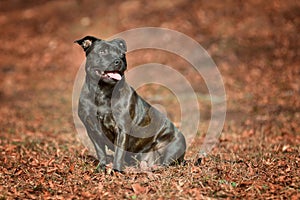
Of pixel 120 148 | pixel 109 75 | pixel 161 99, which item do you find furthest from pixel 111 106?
pixel 161 99

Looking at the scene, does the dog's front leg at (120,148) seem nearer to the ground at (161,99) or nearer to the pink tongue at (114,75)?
the ground at (161,99)

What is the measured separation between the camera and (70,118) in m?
14.0

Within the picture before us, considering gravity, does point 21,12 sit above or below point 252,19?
above

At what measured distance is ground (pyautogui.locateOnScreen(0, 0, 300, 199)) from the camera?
5.57 m

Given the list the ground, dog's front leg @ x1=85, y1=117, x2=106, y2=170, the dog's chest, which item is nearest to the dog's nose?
the dog's chest

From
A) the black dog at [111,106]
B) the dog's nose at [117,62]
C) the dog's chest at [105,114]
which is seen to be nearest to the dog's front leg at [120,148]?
the black dog at [111,106]

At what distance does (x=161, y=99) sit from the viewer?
16.0 meters

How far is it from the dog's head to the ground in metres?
1.36

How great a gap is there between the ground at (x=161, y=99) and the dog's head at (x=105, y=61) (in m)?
1.36

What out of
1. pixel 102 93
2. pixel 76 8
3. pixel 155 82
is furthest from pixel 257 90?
pixel 76 8

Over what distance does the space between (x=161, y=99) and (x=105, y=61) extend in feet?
32.2

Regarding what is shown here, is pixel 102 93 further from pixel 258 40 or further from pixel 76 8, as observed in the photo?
pixel 76 8

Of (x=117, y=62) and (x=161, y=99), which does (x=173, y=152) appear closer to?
(x=117, y=62)

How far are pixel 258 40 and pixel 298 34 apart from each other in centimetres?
187
